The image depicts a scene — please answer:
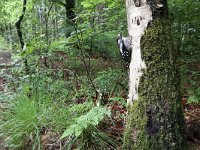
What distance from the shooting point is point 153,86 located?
2.75m

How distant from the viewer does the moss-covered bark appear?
2.71 m

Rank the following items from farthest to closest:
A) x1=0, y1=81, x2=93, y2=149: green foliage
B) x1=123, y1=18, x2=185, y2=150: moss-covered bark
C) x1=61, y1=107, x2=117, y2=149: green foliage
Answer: x1=0, y1=81, x2=93, y2=149: green foliage < x1=61, y1=107, x2=117, y2=149: green foliage < x1=123, y1=18, x2=185, y2=150: moss-covered bark

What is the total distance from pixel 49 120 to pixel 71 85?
2092 mm

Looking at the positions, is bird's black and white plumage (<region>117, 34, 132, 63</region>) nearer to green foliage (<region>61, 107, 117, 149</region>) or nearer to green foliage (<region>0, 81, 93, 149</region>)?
green foliage (<region>61, 107, 117, 149</region>)

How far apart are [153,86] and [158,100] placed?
0.46ft

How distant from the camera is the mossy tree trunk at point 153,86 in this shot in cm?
271

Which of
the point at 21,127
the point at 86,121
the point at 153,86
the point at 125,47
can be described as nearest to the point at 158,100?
the point at 153,86

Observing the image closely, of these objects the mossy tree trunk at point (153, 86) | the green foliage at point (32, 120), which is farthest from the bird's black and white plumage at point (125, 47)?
the green foliage at point (32, 120)

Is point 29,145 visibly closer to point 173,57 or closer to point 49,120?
point 49,120

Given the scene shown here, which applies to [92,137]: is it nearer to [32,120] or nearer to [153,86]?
[32,120]

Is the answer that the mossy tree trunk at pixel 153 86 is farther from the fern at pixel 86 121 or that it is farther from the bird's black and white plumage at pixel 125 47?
the fern at pixel 86 121

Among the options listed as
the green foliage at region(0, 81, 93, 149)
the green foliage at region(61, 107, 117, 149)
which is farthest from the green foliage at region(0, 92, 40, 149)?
the green foliage at region(61, 107, 117, 149)

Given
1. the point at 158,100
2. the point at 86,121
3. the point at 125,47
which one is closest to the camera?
the point at 158,100

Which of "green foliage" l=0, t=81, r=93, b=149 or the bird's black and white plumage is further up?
the bird's black and white plumage
